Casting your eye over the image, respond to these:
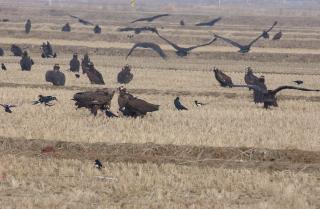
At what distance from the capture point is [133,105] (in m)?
21.3

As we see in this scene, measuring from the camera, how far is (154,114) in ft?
74.1

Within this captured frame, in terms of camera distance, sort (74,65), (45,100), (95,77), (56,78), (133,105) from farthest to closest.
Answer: (74,65) < (95,77) < (56,78) < (45,100) < (133,105)

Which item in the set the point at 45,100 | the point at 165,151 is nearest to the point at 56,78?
the point at 45,100

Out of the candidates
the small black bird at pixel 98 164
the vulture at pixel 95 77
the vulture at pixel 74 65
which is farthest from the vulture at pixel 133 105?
the vulture at pixel 74 65

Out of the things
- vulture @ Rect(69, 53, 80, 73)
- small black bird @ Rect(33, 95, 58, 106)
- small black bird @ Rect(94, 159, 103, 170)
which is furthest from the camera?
vulture @ Rect(69, 53, 80, 73)

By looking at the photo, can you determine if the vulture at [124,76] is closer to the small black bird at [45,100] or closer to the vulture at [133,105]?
the small black bird at [45,100]

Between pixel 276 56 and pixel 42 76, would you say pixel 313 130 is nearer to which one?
pixel 42 76

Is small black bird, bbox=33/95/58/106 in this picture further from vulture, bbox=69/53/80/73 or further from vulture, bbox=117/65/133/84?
vulture, bbox=69/53/80/73

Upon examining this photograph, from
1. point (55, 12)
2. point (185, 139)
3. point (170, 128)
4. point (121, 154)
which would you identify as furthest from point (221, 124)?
point (55, 12)

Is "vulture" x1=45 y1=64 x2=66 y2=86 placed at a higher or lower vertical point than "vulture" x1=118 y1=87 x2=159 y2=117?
lower

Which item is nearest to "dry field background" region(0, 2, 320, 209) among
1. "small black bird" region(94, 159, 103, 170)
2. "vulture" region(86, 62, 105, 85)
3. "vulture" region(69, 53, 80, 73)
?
"small black bird" region(94, 159, 103, 170)

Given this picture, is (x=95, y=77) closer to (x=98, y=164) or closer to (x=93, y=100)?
(x=93, y=100)

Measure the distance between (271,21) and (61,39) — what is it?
4333 centimetres

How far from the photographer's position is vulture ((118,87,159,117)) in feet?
69.9
